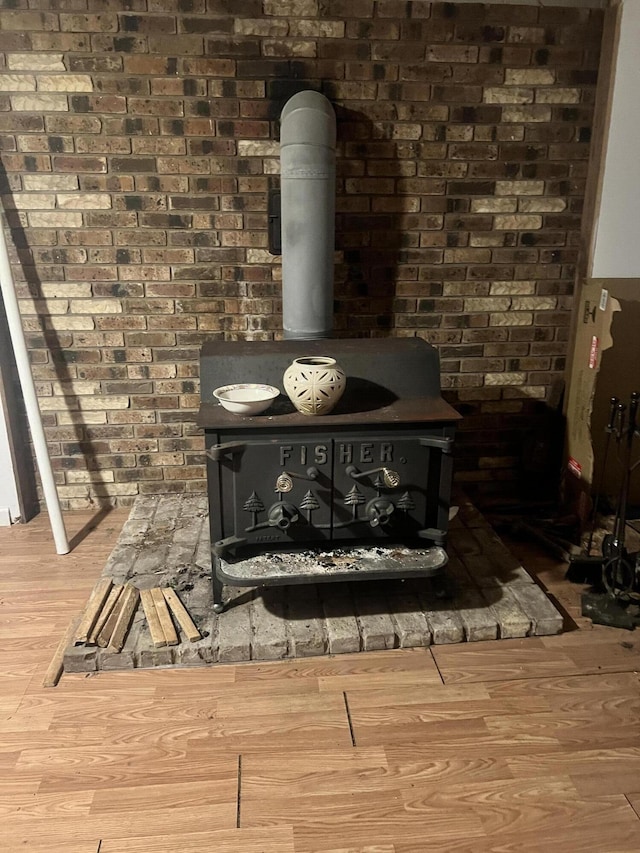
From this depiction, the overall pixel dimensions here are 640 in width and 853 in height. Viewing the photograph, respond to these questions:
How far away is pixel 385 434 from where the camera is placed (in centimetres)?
217

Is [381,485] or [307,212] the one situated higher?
[307,212]

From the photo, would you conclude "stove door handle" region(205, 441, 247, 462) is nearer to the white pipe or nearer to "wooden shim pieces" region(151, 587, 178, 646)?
"wooden shim pieces" region(151, 587, 178, 646)

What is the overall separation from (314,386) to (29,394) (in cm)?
128

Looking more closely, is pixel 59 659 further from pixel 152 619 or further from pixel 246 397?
pixel 246 397

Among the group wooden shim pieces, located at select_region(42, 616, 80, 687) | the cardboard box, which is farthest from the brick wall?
wooden shim pieces, located at select_region(42, 616, 80, 687)

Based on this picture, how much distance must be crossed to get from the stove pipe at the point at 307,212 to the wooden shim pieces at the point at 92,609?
3.86ft

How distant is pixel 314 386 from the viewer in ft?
6.91

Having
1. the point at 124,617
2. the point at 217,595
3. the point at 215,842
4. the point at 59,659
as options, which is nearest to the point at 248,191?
the point at 217,595

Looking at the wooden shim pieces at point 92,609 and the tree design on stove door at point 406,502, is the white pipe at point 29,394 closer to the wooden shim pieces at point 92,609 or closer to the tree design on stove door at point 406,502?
the wooden shim pieces at point 92,609

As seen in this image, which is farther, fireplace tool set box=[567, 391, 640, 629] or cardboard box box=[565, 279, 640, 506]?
cardboard box box=[565, 279, 640, 506]

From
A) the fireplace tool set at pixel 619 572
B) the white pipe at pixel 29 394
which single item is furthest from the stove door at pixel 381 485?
the white pipe at pixel 29 394

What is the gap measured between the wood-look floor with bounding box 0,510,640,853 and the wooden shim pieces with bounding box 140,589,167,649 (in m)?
0.09

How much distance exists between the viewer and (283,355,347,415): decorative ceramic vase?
211 cm

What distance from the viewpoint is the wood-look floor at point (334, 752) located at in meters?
1.59
